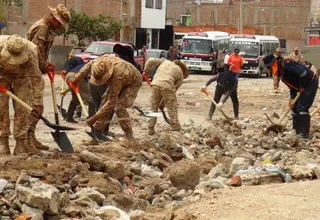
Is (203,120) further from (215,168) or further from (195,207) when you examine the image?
(195,207)

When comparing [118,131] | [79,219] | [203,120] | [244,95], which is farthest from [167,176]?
[244,95]

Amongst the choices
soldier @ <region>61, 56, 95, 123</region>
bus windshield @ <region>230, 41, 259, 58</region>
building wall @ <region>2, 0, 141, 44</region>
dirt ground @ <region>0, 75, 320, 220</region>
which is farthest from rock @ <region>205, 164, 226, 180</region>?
bus windshield @ <region>230, 41, 259, 58</region>

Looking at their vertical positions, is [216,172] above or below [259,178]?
below

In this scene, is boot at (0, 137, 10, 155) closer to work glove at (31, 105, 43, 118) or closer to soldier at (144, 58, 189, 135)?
work glove at (31, 105, 43, 118)

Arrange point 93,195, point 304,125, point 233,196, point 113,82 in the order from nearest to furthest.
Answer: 1. point 233,196
2. point 93,195
3. point 113,82
4. point 304,125

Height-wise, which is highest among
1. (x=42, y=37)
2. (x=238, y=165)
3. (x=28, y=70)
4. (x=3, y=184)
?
(x=42, y=37)

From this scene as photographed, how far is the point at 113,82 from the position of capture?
462 inches

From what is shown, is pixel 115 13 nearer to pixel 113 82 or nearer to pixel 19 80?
pixel 113 82

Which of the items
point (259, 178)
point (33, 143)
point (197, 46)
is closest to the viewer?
point (259, 178)

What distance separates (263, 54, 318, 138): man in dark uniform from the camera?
13945 mm

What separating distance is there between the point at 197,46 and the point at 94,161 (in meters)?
33.2

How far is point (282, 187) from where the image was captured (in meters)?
8.41

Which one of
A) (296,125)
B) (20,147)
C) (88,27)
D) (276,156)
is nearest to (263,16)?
(88,27)

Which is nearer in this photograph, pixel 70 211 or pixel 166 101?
pixel 70 211
